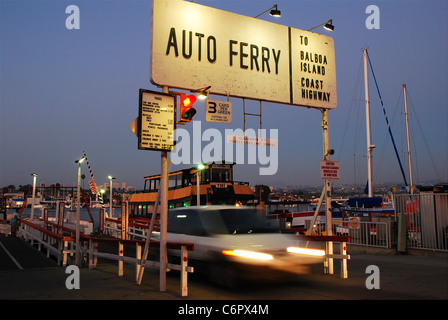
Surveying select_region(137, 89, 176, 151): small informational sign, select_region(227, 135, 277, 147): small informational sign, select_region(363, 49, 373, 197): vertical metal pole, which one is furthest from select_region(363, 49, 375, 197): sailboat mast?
select_region(137, 89, 176, 151): small informational sign

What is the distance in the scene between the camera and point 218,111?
9938mm

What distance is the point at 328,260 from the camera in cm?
984

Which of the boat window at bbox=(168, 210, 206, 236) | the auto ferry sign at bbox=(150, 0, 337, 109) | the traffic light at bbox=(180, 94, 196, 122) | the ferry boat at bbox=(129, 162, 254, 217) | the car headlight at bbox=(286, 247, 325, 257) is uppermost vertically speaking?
the auto ferry sign at bbox=(150, 0, 337, 109)

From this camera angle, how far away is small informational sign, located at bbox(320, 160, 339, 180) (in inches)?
411

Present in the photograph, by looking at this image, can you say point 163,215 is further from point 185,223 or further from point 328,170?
point 328,170

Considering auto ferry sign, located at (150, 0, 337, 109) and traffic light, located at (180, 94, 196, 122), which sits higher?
auto ferry sign, located at (150, 0, 337, 109)

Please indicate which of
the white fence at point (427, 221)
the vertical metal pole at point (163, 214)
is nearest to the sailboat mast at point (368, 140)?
the white fence at point (427, 221)

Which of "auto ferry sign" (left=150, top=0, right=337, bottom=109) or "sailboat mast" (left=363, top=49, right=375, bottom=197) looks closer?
"auto ferry sign" (left=150, top=0, right=337, bottom=109)

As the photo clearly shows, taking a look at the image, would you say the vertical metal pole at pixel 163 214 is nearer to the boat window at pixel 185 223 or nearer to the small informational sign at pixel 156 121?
the small informational sign at pixel 156 121

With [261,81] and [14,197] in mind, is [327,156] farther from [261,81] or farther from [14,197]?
[14,197]

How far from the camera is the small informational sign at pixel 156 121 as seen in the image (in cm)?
821

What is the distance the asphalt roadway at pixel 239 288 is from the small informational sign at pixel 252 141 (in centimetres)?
342

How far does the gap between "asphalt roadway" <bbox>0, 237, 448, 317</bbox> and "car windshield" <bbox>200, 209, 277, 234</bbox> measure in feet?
3.75

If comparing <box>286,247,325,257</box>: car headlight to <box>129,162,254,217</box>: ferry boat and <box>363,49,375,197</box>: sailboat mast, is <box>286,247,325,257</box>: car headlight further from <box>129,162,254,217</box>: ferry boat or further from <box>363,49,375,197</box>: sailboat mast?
<box>363,49,375,197</box>: sailboat mast
